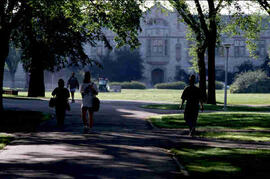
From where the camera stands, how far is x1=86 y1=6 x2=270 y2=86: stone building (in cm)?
8556

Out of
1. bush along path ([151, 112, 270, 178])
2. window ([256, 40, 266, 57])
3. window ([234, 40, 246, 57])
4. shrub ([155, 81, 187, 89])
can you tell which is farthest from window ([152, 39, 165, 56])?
bush along path ([151, 112, 270, 178])

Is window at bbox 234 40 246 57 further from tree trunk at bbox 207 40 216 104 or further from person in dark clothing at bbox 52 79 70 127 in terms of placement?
person in dark clothing at bbox 52 79 70 127

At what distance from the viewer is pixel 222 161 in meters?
9.90

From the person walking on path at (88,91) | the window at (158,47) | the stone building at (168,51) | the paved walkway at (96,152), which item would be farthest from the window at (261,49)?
the person walking on path at (88,91)

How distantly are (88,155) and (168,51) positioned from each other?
3050 inches

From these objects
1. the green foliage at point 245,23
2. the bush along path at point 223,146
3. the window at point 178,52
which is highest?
the window at point 178,52

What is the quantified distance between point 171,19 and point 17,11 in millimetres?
65731

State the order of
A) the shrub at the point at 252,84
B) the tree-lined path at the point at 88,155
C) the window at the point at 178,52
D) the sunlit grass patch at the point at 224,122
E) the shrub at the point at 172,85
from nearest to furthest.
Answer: the tree-lined path at the point at 88,155 → the sunlit grass patch at the point at 224,122 → the shrub at the point at 252,84 → the shrub at the point at 172,85 → the window at the point at 178,52

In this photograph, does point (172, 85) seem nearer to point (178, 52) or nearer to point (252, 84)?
point (178, 52)

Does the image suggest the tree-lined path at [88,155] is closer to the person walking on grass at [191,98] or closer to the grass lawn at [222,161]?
the grass lawn at [222,161]

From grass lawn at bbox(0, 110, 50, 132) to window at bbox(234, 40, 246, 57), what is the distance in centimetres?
6807

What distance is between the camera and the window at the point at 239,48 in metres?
85.6

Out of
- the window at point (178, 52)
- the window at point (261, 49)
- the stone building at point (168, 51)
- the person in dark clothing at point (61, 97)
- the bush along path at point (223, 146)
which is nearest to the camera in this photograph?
the bush along path at point (223, 146)

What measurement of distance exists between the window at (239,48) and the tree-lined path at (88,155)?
238 feet
